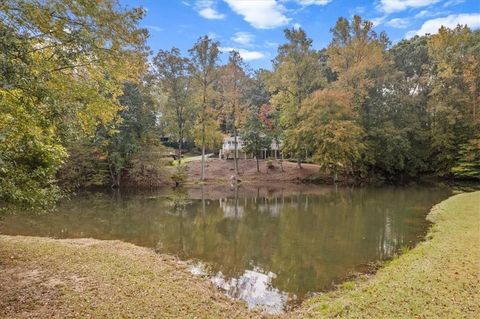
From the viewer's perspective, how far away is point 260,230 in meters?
15.1

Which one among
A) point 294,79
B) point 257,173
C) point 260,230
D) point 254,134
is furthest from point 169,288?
point 294,79

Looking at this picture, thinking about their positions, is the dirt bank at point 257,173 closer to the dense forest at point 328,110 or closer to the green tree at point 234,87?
the green tree at point 234,87

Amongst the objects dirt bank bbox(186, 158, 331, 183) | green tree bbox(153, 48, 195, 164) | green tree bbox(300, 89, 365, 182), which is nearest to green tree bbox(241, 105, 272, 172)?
dirt bank bbox(186, 158, 331, 183)

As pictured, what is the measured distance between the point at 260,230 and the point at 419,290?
8.68m

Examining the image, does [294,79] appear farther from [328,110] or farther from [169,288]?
[169,288]

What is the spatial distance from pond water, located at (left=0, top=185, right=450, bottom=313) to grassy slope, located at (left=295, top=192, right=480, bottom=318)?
101 cm

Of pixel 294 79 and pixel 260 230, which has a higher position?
pixel 294 79

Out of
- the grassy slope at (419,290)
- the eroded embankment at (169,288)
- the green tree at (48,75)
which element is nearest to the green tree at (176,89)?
the green tree at (48,75)

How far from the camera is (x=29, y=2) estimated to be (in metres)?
6.84

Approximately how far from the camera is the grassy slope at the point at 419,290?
607cm

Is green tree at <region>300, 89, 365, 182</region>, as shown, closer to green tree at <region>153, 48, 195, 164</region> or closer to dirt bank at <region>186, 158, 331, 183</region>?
dirt bank at <region>186, 158, 331, 183</region>

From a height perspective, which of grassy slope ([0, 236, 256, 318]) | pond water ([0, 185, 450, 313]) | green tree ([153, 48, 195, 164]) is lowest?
pond water ([0, 185, 450, 313])

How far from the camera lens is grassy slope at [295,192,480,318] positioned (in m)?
6.07

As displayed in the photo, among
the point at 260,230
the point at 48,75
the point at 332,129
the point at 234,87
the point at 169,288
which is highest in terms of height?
the point at 234,87
